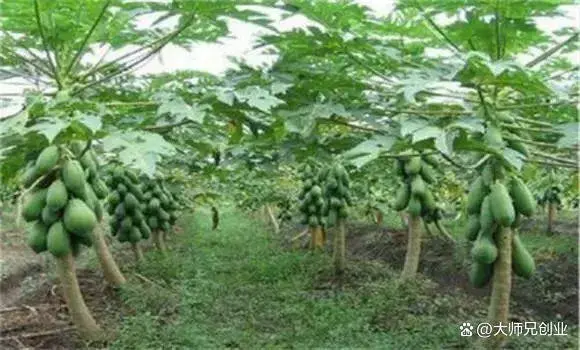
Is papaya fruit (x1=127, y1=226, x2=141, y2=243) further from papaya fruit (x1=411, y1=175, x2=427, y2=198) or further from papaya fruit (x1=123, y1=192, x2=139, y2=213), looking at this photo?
papaya fruit (x1=411, y1=175, x2=427, y2=198)

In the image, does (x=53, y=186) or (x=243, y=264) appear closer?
(x=53, y=186)

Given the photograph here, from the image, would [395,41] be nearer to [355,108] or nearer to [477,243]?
[355,108]

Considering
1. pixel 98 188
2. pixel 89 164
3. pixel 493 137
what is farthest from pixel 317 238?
pixel 493 137

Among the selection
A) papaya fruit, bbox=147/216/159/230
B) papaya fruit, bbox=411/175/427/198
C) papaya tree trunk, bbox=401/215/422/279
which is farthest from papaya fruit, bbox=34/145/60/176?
papaya fruit, bbox=147/216/159/230

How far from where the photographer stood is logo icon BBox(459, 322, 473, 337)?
3.97 metres

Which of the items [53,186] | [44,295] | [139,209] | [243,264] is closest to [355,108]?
[53,186]

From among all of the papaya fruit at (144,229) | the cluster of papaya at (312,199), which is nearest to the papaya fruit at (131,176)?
the papaya fruit at (144,229)

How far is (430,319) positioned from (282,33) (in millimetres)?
2364

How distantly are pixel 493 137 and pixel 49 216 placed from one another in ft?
6.65

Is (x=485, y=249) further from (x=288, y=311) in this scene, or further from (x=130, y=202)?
(x=130, y=202)

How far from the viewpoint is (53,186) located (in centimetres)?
318

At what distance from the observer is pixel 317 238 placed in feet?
29.0

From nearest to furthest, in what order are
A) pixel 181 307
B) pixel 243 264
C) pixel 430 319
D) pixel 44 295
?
1. pixel 430 319
2. pixel 181 307
3. pixel 44 295
4. pixel 243 264

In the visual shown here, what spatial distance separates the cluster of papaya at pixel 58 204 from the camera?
10.3ft
